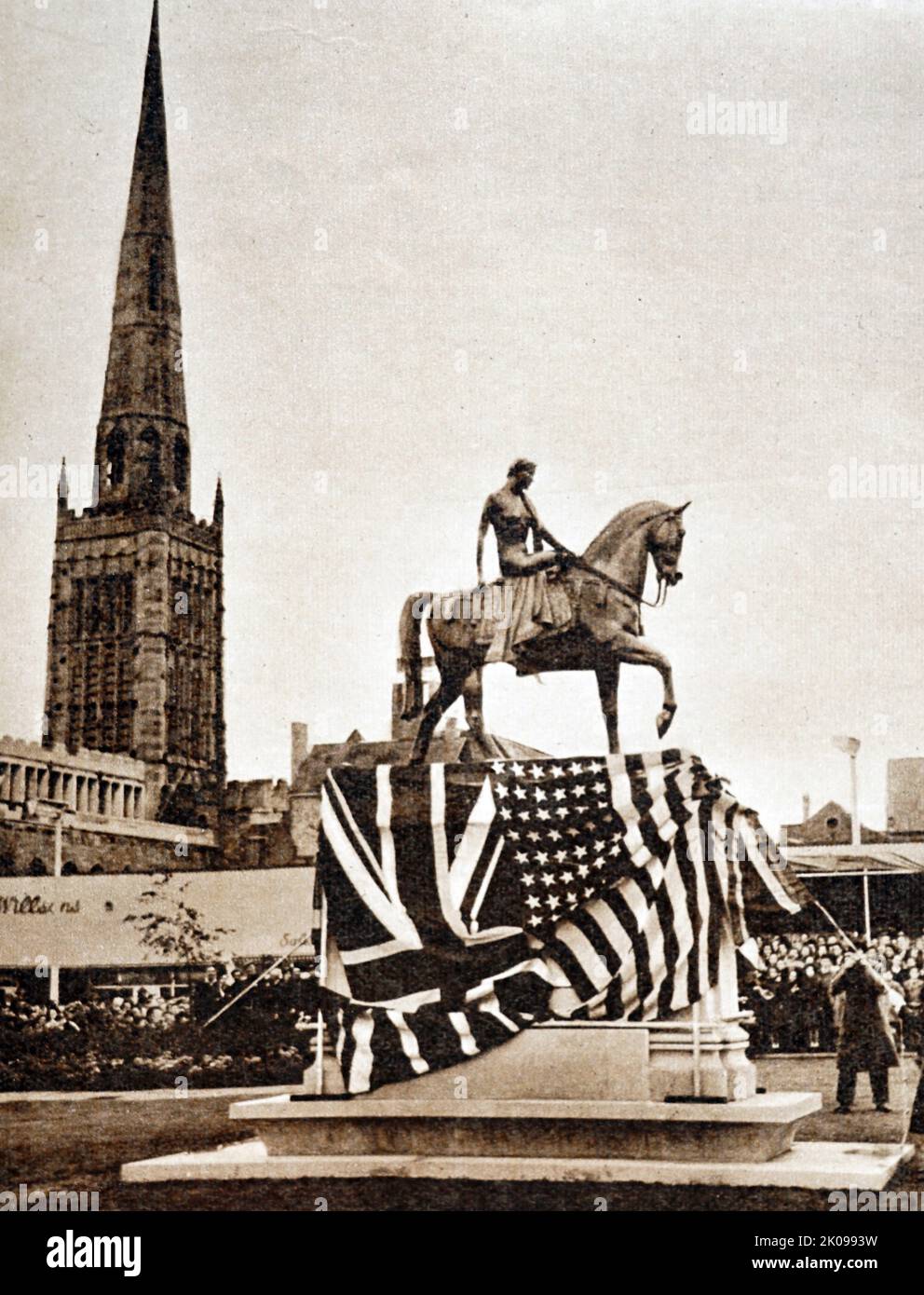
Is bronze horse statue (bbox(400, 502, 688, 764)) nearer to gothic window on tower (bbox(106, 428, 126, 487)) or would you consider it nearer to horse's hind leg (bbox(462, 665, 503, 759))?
horse's hind leg (bbox(462, 665, 503, 759))

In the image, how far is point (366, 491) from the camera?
33.1ft

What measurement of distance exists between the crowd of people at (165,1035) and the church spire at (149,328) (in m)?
2.86

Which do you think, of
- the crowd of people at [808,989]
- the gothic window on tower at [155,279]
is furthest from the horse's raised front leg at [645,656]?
the gothic window on tower at [155,279]

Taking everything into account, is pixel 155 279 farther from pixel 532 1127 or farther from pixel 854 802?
pixel 532 1127

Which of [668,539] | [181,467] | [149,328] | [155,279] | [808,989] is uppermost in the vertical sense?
[155,279]

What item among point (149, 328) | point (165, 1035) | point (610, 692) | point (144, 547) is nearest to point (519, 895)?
point (610, 692)

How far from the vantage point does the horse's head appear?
9.22 meters

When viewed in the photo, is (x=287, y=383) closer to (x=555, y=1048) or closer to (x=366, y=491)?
(x=366, y=491)

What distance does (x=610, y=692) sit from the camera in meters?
9.32

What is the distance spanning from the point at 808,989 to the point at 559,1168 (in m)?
1.82

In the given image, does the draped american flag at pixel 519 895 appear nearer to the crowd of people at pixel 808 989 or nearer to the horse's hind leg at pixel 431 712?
the horse's hind leg at pixel 431 712

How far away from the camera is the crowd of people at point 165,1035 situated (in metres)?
9.66

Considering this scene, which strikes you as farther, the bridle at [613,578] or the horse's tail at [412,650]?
the horse's tail at [412,650]
